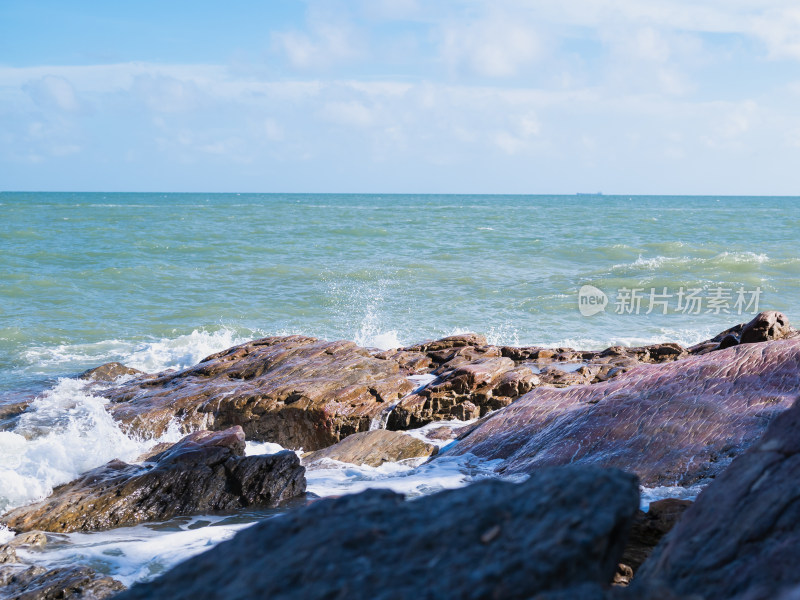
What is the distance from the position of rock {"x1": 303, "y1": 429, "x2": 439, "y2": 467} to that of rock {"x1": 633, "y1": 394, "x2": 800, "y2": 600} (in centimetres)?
584

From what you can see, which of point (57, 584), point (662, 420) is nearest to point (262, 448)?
point (57, 584)

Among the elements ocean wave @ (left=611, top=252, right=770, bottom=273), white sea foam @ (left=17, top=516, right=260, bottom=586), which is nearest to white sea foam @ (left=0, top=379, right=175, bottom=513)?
white sea foam @ (left=17, top=516, right=260, bottom=586)

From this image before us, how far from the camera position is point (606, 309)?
21969 millimetres

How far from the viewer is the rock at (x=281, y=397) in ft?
34.6

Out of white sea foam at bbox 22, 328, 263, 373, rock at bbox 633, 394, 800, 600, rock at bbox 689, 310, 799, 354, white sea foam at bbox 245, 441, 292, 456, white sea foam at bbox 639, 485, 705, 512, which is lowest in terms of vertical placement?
white sea foam at bbox 22, 328, 263, 373

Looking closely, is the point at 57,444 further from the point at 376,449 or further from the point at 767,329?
the point at 767,329

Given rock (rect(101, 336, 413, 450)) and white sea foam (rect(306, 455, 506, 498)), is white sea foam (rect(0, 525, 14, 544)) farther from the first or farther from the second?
rock (rect(101, 336, 413, 450))

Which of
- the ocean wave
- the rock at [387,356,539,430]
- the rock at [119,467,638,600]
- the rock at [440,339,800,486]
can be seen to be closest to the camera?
the rock at [119,467,638,600]

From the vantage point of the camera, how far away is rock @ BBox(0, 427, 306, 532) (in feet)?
22.5

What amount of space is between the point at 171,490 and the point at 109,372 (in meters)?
8.24

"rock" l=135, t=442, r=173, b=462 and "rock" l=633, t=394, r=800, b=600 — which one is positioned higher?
"rock" l=633, t=394, r=800, b=600

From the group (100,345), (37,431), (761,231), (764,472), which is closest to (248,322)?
(100,345)

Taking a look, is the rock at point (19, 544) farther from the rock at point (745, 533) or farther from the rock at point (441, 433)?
the rock at point (745, 533)

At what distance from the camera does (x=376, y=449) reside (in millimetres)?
8836
